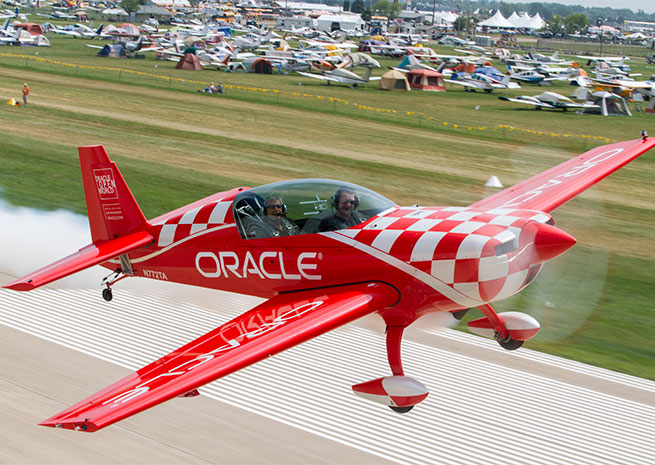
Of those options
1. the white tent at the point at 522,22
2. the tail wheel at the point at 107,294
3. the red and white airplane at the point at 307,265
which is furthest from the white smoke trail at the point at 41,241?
the white tent at the point at 522,22

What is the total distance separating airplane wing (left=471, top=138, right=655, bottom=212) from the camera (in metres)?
10.5

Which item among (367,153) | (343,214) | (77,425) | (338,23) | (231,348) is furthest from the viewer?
(338,23)

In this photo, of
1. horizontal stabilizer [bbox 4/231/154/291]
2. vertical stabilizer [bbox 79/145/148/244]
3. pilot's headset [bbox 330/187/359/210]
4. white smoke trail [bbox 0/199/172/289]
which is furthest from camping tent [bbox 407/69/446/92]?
pilot's headset [bbox 330/187/359/210]

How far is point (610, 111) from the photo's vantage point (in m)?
46.7

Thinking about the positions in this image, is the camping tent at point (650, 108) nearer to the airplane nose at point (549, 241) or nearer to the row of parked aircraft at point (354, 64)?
the row of parked aircraft at point (354, 64)

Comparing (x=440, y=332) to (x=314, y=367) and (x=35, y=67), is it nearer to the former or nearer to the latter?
(x=314, y=367)

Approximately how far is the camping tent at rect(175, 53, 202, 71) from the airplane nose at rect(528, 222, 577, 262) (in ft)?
181

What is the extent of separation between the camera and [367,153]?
2800cm

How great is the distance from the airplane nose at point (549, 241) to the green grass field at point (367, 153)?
12.1 ft

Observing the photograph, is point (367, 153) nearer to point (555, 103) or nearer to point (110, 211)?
point (110, 211)

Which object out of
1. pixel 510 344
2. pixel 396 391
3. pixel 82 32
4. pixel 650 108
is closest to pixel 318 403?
pixel 396 391

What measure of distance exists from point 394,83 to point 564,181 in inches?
1701

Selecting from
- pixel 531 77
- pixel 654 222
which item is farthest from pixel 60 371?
pixel 531 77

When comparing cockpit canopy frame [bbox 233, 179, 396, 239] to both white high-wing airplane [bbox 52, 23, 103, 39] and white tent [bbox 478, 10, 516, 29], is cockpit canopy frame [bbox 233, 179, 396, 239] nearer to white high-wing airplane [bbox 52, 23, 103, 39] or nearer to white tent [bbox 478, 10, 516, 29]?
white high-wing airplane [bbox 52, 23, 103, 39]
